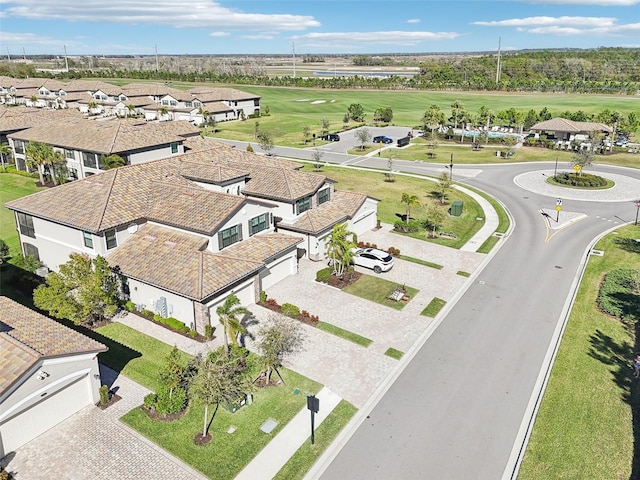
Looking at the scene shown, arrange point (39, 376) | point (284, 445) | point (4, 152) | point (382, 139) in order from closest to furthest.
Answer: point (39, 376) < point (284, 445) < point (4, 152) < point (382, 139)

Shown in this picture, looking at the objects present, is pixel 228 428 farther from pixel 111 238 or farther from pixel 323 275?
pixel 111 238

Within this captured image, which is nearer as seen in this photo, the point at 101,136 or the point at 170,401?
the point at 170,401

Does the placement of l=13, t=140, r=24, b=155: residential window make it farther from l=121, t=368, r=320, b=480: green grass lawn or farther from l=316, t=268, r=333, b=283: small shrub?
l=121, t=368, r=320, b=480: green grass lawn

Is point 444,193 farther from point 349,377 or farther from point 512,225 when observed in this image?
point 349,377

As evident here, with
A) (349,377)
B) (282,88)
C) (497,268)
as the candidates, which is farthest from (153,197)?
(282,88)

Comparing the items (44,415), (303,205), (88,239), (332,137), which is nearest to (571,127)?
(332,137)

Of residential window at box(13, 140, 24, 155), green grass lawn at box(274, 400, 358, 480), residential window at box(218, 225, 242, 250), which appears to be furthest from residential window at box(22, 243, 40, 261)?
residential window at box(13, 140, 24, 155)

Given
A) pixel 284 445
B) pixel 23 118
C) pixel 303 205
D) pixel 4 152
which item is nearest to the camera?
pixel 284 445
